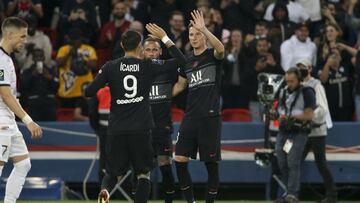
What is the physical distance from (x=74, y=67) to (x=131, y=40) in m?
7.18

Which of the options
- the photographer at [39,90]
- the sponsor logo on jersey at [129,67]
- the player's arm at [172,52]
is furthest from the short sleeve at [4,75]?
the photographer at [39,90]

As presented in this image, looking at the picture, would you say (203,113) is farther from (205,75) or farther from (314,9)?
(314,9)

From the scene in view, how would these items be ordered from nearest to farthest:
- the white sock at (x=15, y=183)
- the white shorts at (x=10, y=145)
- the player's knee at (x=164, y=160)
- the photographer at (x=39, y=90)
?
the white shorts at (x=10, y=145)
the white sock at (x=15, y=183)
the player's knee at (x=164, y=160)
the photographer at (x=39, y=90)

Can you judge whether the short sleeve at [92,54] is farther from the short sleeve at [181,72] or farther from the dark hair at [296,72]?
the short sleeve at [181,72]

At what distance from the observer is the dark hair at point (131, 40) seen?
488 inches

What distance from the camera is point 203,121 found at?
1377 cm

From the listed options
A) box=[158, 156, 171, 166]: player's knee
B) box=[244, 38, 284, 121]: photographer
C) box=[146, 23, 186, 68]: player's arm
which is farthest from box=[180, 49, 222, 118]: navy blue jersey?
box=[244, 38, 284, 121]: photographer

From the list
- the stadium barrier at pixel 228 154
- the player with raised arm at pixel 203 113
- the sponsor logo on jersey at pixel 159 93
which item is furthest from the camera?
the stadium barrier at pixel 228 154

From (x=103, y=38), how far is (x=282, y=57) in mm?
3734

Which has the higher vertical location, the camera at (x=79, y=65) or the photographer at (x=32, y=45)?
the photographer at (x=32, y=45)

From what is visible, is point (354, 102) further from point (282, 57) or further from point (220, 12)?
point (220, 12)

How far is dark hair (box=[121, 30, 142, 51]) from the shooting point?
12406 mm

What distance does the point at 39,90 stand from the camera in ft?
61.9

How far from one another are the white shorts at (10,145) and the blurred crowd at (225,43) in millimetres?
6473
